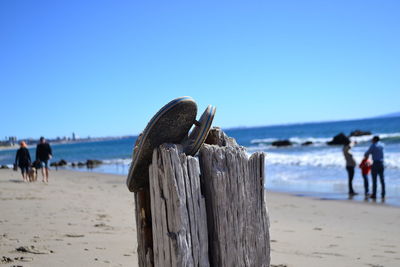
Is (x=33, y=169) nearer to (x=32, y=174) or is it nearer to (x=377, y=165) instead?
(x=32, y=174)

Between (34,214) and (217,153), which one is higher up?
(217,153)

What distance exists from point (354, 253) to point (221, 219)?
135 inches

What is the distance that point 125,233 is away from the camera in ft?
→ 19.9

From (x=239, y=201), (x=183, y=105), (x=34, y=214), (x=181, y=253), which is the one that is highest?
(x=183, y=105)

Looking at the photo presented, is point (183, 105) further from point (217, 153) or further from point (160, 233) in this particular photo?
point (160, 233)

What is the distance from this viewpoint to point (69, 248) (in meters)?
4.88

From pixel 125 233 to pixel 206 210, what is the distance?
11.9ft

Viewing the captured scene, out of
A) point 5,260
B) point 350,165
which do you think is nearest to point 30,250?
point 5,260

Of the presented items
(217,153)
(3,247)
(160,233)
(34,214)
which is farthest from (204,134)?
(34,214)

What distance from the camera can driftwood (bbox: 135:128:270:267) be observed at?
8.32 ft

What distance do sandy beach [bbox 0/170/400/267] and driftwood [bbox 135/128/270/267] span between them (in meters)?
1.98

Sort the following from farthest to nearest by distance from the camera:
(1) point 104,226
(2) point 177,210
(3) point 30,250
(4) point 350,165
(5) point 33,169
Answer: (5) point 33,169, (4) point 350,165, (1) point 104,226, (3) point 30,250, (2) point 177,210

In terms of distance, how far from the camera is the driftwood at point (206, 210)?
254cm

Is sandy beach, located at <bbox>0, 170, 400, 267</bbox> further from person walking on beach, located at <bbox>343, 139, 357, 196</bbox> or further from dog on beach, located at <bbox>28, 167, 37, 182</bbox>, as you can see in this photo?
dog on beach, located at <bbox>28, 167, 37, 182</bbox>
